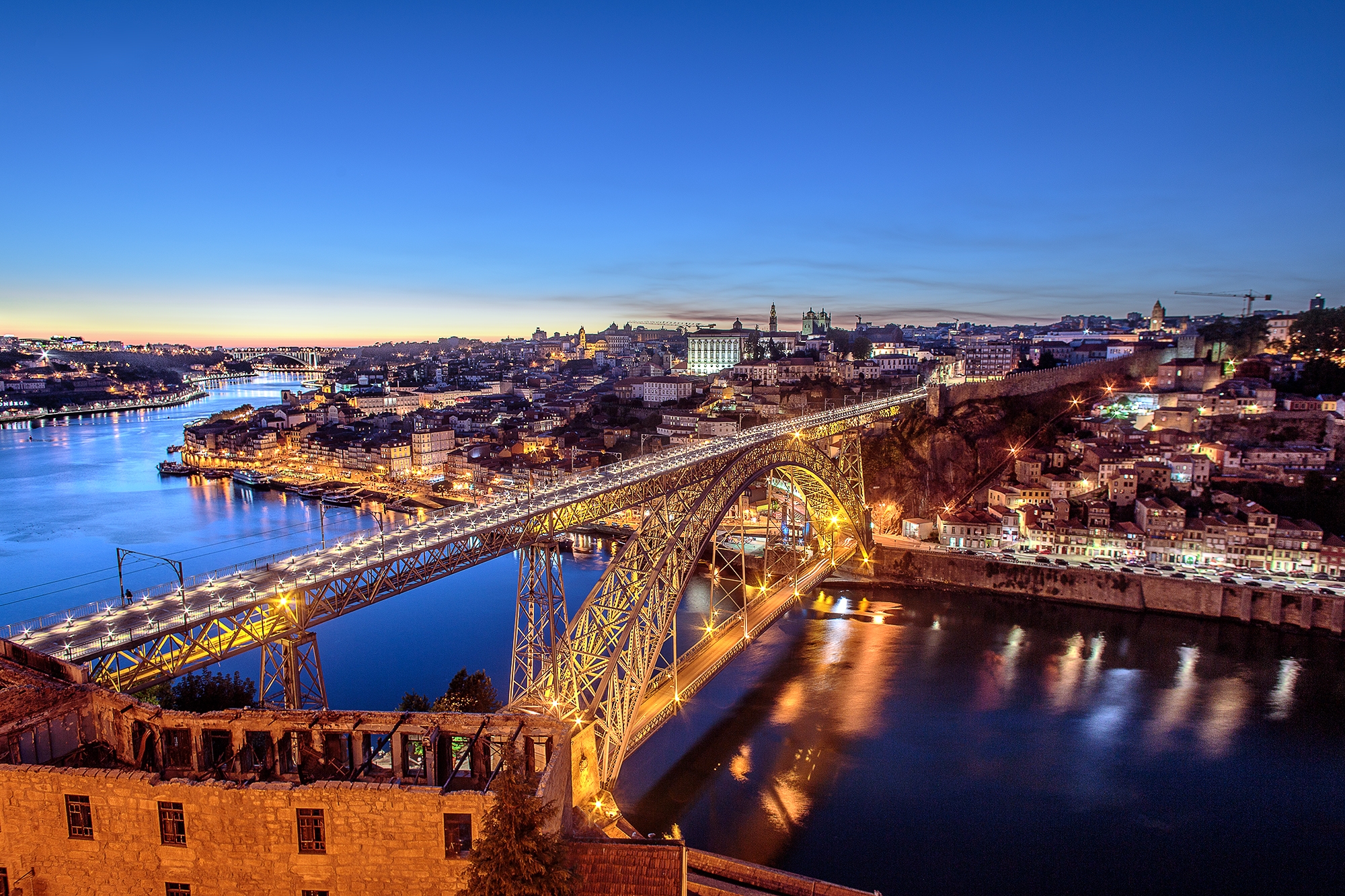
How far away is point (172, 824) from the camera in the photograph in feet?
12.2

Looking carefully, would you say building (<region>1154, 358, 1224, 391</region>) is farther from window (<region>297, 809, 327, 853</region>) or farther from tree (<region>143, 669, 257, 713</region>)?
window (<region>297, 809, 327, 853</region>)

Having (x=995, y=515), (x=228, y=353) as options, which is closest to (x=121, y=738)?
(x=995, y=515)

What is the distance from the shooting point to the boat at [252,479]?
111 feet

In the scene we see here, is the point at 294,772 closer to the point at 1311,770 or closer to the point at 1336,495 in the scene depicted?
the point at 1311,770

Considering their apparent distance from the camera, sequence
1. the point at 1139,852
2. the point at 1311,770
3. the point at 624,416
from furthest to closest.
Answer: the point at 624,416, the point at 1311,770, the point at 1139,852

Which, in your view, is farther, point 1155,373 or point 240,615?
point 1155,373

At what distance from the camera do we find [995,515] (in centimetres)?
2180

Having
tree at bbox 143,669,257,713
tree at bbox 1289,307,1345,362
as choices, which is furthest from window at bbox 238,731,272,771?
tree at bbox 1289,307,1345,362

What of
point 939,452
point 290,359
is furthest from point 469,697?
point 290,359

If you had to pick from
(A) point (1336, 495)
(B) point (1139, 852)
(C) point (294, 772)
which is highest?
(C) point (294, 772)

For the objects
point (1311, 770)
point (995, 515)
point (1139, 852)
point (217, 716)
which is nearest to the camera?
point (217, 716)

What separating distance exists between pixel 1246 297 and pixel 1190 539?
47.8 meters

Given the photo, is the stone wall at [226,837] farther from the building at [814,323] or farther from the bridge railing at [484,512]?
the building at [814,323]

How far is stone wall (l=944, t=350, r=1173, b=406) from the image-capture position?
30.0 m
